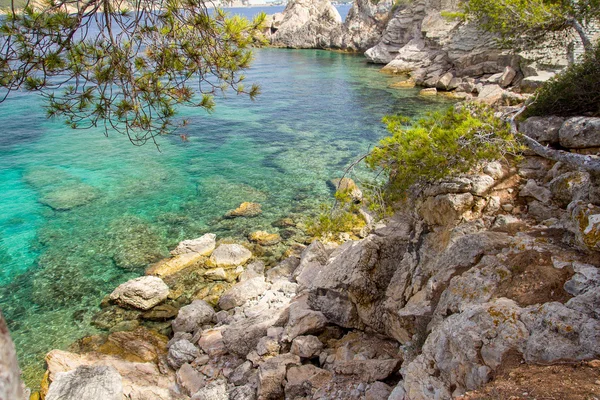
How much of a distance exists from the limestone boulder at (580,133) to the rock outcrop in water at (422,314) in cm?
6

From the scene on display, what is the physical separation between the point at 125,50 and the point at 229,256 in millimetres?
9299

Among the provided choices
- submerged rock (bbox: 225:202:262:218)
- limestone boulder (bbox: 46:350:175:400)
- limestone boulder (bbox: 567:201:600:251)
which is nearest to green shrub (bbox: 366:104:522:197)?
limestone boulder (bbox: 567:201:600:251)

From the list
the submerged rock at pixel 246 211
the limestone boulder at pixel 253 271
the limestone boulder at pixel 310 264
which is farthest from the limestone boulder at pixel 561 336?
the submerged rock at pixel 246 211

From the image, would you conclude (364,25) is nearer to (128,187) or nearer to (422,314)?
(128,187)

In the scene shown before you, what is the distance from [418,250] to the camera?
851 centimetres

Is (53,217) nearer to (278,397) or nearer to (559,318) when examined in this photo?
(278,397)

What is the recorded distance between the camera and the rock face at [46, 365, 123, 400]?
830 cm

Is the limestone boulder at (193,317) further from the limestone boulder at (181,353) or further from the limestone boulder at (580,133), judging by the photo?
the limestone boulder at (580,133)

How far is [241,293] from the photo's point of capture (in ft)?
41.7

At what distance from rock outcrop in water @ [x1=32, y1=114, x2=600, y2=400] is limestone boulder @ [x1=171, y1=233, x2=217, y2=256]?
3046 millimetres

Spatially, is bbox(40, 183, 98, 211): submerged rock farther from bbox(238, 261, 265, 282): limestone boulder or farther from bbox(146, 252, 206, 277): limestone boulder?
bbox(238, 261, 265, 282): limestone boulder

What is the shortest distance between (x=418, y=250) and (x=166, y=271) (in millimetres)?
9358

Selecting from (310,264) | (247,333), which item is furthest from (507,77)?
(247,333)

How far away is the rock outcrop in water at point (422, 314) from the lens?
205 inches
